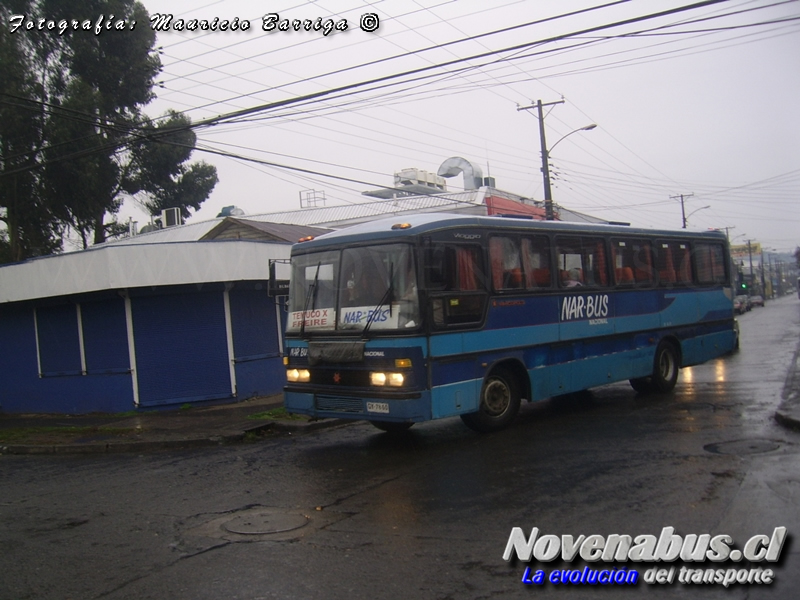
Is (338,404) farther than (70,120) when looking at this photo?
No

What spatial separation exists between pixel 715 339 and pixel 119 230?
1143 inches

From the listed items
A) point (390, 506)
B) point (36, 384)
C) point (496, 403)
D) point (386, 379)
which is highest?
point (386, 379)

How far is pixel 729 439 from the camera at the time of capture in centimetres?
959

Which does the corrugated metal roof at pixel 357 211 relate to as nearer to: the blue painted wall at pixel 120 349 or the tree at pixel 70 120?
the tree at pixel 70 120

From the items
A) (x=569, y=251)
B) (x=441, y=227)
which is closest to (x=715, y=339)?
(x=569, y=251)

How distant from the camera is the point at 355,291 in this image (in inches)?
400

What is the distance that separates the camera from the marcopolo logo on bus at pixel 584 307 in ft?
40.3

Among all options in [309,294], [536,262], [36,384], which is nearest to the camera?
[309,294]

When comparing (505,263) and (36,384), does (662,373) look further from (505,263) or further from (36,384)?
(36,384)

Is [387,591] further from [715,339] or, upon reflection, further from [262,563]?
[715,339]

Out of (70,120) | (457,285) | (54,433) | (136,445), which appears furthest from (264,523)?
(70,120)

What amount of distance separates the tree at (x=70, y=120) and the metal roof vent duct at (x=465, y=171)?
1720 centimetres

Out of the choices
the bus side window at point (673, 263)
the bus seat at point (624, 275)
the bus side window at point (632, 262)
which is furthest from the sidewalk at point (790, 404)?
the bus seat at point (624, 275)

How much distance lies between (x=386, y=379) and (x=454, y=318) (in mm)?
1299
